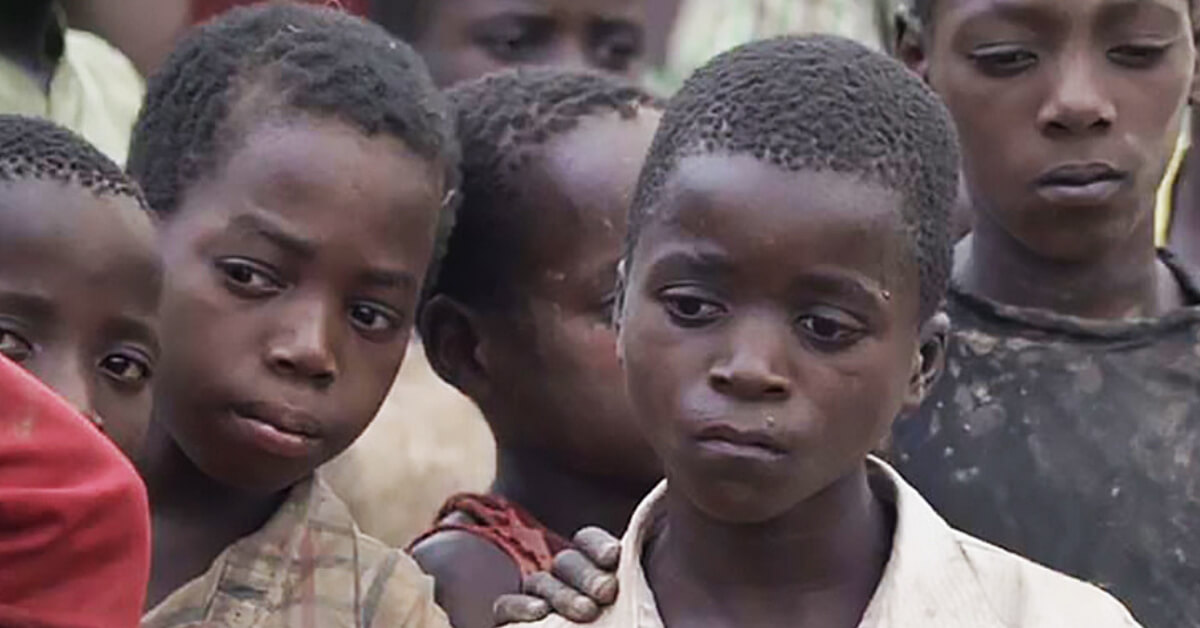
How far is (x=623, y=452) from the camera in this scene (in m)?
3.94

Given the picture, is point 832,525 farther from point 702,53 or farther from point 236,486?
point 702,53

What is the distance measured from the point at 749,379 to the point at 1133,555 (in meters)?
0.90

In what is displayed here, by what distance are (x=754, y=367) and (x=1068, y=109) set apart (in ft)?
3.15

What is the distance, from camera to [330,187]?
354cm

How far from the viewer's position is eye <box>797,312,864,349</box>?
10.2 ft

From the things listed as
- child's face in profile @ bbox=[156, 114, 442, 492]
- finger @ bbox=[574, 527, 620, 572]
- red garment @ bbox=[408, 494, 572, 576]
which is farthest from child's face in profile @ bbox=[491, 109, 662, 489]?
finger @ bbox=[574, 527, 620, 572]

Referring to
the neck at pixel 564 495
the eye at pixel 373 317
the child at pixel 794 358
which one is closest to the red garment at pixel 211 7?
the neck at pixel 564 495

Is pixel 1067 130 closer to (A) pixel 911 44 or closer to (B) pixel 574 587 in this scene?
(A) pixel 911 44

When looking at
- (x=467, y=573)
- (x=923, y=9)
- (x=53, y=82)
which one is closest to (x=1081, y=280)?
(x=923, y=9)

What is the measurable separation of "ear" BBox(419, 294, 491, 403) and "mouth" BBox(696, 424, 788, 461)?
3.10 feet

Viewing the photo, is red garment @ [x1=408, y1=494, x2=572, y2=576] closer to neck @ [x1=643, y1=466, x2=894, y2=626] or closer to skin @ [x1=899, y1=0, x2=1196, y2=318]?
neck @ [x1=643, y1=466, x2=894, y2=626]

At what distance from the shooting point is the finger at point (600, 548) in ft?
10.7

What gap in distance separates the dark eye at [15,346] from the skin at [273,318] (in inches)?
12.6

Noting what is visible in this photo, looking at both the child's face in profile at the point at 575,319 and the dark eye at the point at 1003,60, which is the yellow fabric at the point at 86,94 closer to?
the child's face in profile at the point at 575,319
